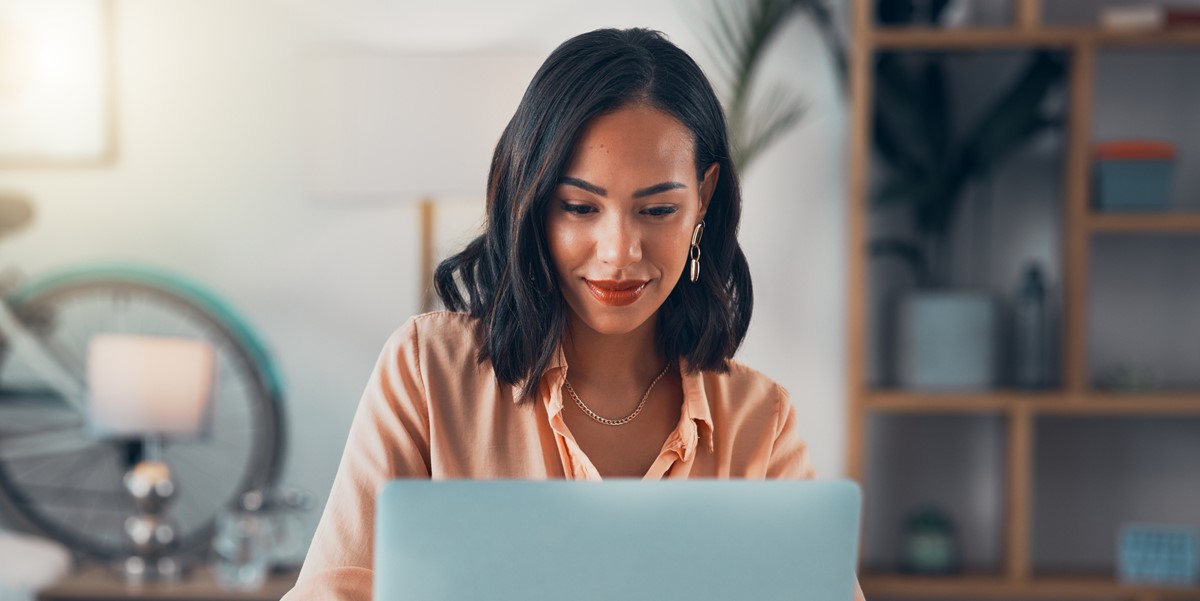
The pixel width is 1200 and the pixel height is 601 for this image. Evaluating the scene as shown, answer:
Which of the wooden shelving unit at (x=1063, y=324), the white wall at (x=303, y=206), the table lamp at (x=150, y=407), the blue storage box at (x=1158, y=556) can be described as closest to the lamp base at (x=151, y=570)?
the table lamp at (x=150, y=407)

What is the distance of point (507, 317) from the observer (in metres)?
1.24

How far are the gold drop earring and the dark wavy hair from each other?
2cm

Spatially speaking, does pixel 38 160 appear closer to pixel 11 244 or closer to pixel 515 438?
pixel 11 244

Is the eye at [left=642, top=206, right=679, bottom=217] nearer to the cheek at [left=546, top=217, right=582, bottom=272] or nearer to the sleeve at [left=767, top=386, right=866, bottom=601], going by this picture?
the cheek at [left=546, top=217, right=582, bottom=272]

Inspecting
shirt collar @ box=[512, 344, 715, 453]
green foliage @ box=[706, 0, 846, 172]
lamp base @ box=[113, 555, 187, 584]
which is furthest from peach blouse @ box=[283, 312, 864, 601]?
lamp base @ box=[113, 555, 187, 584]

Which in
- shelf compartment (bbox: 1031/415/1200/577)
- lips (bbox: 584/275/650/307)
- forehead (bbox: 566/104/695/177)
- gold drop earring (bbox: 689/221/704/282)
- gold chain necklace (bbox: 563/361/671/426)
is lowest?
shelf compartment (bbox: 1031/415/1200/577)

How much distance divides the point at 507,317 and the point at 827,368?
1933 mm

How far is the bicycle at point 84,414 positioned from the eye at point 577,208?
83.5 inches

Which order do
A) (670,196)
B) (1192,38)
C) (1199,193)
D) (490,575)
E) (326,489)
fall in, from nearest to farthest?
(490,575), (670,196), (1192,38), (1199,193), (326,489)

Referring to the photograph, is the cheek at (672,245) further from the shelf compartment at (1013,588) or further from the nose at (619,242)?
the shelf compartment at (1013,588)

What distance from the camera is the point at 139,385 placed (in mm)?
2709

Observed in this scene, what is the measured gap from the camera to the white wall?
3041mm

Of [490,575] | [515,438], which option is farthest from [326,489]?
[490,575]

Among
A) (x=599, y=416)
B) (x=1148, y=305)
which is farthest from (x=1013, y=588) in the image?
(x=599, y=416)
